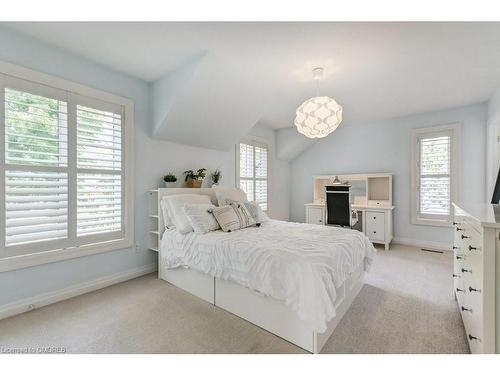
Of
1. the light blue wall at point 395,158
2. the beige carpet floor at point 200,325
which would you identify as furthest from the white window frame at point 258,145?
the beige carpet floor at point 200,325

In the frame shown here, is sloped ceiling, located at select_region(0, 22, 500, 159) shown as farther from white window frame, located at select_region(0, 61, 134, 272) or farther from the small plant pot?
the small plant pot

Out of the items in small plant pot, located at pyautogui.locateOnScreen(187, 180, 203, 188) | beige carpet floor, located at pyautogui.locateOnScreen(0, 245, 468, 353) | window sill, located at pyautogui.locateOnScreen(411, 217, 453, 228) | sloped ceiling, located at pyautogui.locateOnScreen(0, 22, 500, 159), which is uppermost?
sloped ceiling, located at pyautogui.locateOnScreen(0, 22, 500, 159)

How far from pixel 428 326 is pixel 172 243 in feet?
8.08

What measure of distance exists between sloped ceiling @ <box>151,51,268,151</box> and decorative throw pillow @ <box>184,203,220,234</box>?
1200mm

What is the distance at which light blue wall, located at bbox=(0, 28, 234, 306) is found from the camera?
2.05 m

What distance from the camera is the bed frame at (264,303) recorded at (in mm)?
1592

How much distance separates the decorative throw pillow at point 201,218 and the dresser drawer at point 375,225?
3004mm

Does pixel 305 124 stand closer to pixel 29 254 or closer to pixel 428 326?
pixel 428 326

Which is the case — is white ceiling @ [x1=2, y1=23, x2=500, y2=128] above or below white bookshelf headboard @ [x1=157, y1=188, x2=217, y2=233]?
above

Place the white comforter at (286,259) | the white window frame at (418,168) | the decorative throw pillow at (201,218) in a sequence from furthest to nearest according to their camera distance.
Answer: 1. the white window frame at (418,168)
2. the decorative throw pillow at (201,218)
3. the white comforter at (286,259)

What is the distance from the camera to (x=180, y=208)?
2676mm

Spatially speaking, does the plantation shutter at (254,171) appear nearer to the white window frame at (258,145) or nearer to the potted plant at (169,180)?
the white window frame at (258,145)

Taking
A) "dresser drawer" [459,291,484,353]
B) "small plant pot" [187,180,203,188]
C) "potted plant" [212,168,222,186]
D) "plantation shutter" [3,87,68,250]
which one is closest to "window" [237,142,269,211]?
"potted plant" [212,168,222,186]

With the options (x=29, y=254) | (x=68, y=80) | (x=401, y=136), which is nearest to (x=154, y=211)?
(x=29, y=254)
